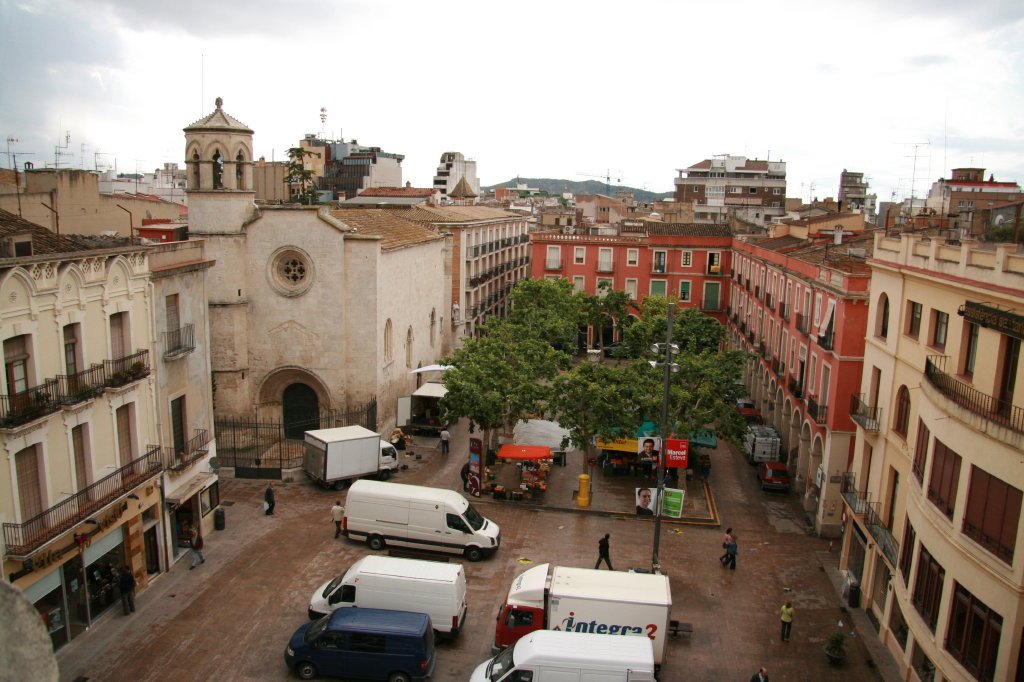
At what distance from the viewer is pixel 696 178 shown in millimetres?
121375

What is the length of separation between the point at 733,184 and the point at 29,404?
10754 centimetres

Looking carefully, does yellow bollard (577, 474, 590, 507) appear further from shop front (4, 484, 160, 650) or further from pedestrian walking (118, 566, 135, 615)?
pedestrian walking (118, 566, 135, 615)

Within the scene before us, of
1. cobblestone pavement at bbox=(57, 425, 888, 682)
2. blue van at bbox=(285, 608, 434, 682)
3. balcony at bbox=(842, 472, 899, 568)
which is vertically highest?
balcony at bbox=(842, 472, 899, 568)

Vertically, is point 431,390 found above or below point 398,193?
below

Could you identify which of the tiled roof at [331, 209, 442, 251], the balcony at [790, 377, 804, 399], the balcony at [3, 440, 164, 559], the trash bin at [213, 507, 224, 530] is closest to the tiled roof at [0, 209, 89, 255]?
the balcony at [3, 440, 164, 559]

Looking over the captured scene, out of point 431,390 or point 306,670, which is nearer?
point 306,670

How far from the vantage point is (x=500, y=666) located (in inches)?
698

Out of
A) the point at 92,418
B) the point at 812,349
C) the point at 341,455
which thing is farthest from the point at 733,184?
the point at 92,418

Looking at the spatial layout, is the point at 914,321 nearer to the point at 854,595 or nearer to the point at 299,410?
the point at 854,595

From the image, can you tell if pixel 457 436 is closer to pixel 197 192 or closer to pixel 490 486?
pixel 490 486

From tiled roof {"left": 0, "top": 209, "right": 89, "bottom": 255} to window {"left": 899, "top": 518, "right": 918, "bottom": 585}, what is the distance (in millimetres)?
22393

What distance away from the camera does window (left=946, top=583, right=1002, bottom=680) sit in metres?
15.6

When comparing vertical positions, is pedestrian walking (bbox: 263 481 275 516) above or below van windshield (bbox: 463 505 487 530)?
below

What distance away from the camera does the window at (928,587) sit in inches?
705
